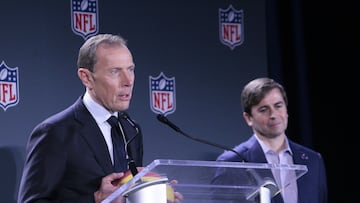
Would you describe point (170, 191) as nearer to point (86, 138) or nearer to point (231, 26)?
point (86, 138)

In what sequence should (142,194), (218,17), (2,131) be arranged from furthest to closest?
(218,17) < (2,131) < (142,194)

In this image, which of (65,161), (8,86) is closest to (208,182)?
(65,161)

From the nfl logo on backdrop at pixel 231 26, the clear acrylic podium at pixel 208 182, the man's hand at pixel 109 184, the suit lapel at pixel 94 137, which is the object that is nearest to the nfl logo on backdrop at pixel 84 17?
the nfl logo on backdrop at pixel 231 26

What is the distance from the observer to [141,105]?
4.16m

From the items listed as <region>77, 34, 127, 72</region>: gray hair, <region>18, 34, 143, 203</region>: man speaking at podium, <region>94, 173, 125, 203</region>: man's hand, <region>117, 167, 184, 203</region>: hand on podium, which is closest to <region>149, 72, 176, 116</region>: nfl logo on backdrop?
<region>18, 34, 143, 203</region>: man speaking at podium

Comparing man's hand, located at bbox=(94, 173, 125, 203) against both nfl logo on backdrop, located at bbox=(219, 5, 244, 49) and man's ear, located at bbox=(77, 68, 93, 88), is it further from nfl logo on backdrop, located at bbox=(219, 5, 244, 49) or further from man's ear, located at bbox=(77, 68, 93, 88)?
nfl logo on backdrop, located at bbox=(219, 5, 244, 49)

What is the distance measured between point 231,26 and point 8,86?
1.33 m

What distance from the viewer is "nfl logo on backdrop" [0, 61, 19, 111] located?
3688 millimetres

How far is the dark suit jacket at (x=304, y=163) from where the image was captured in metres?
3.87

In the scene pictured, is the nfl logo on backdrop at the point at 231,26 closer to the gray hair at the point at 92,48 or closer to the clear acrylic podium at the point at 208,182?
the gray hair at the point at 92,48

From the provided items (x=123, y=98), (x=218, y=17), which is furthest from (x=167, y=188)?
(x=218, y=17)

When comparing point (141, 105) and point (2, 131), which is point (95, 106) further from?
point (141, 105)

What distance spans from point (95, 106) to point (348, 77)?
2097 mm

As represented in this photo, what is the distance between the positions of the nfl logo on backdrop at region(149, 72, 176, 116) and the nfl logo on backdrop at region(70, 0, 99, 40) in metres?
0.40
